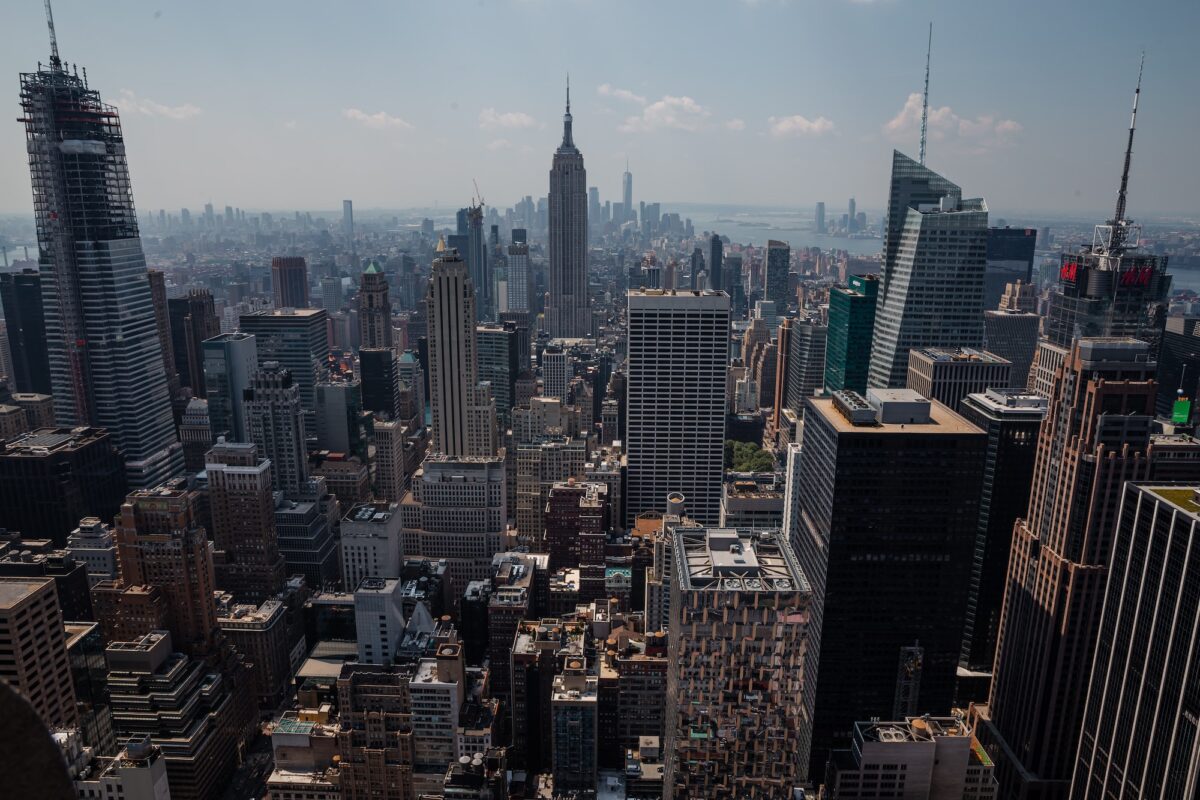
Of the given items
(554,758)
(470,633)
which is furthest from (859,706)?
(470,633)

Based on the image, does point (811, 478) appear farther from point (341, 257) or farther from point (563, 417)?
point (341, 257)

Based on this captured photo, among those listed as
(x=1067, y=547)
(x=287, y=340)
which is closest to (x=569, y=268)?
(x=287, y=340)

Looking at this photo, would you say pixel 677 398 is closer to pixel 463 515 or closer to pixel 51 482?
pixel 463 515

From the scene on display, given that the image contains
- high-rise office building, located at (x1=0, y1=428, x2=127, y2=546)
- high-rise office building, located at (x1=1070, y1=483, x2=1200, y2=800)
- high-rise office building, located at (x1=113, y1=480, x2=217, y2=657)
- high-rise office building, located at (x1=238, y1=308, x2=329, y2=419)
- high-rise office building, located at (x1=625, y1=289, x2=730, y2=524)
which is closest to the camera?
high-rise office building, located at (x1=1070, y1=483, x2=1200, y2=800)

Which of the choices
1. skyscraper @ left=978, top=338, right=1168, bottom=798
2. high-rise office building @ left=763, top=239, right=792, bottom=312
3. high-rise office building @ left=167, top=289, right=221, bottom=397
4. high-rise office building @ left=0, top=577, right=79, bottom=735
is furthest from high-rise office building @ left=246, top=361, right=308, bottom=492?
high-rise office building @ left=763, top=239, right=792, bottom=312

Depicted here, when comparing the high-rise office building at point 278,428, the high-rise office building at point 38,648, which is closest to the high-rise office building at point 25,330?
the high-rise office building at point 278,428

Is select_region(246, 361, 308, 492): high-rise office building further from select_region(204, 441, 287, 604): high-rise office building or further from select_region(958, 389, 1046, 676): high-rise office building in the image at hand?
select_region(958, 389, 1046, 676): high-rise office building
